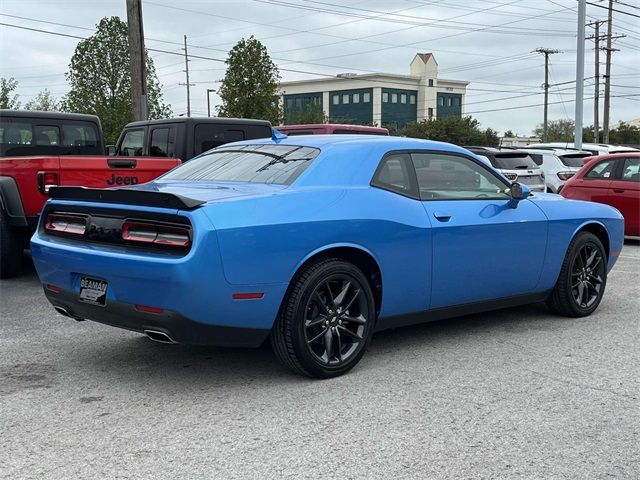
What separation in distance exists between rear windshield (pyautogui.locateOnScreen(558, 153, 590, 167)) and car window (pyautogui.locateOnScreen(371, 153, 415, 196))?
12.9 metres

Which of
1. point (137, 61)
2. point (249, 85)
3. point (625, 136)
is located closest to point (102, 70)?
point (249, 85)

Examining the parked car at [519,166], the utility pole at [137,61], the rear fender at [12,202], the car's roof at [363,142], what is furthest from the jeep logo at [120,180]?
the parked car at [519,166]

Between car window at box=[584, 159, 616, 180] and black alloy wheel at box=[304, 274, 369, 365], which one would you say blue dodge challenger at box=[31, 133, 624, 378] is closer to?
black alloy wheel at box=[304, 274, 369, 365]

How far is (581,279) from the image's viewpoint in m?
6.81

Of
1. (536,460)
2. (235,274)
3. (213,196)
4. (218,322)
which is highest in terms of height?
(213,196)

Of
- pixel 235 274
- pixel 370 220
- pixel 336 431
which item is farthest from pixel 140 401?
pixel 370 220

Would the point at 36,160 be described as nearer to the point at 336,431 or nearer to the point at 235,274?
the point at 235,274

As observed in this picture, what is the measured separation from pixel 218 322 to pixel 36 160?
4.57 metres

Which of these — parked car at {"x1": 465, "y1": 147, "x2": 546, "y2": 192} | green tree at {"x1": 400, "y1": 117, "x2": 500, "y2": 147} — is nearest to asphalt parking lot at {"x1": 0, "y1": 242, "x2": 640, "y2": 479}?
parked car at {"x1": 465, "y1": 147, "x2": 546, "y2": 192}

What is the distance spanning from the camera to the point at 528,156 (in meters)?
16.5

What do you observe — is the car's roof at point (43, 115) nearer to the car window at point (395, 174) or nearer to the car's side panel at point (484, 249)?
the car window at point (395, 174)

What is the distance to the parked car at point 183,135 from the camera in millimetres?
10273

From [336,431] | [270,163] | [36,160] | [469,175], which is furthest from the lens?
[36,160]

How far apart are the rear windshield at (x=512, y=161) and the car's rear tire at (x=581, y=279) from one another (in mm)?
9170
